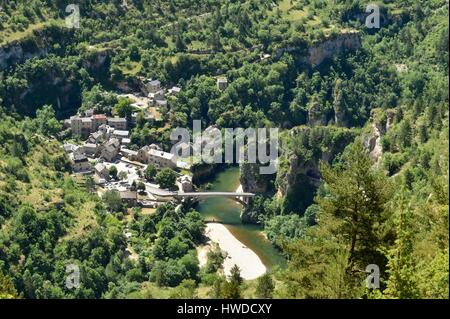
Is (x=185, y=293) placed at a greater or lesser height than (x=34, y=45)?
lesser

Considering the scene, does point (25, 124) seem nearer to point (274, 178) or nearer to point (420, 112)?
point (274, 178)

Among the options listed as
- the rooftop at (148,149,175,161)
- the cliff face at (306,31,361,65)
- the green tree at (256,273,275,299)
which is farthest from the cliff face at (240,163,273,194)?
the green tree at (256,273,275,299)

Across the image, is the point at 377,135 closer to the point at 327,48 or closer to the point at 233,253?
the point at 233,253

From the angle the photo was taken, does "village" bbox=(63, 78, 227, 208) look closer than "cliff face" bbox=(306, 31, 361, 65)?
Yes

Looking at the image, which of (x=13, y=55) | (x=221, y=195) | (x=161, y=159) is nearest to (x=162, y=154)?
(x=161, y=159)

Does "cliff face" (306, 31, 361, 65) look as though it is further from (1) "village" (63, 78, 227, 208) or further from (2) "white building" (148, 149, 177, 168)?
(2) "white building" (148, 149, 177, 168)
